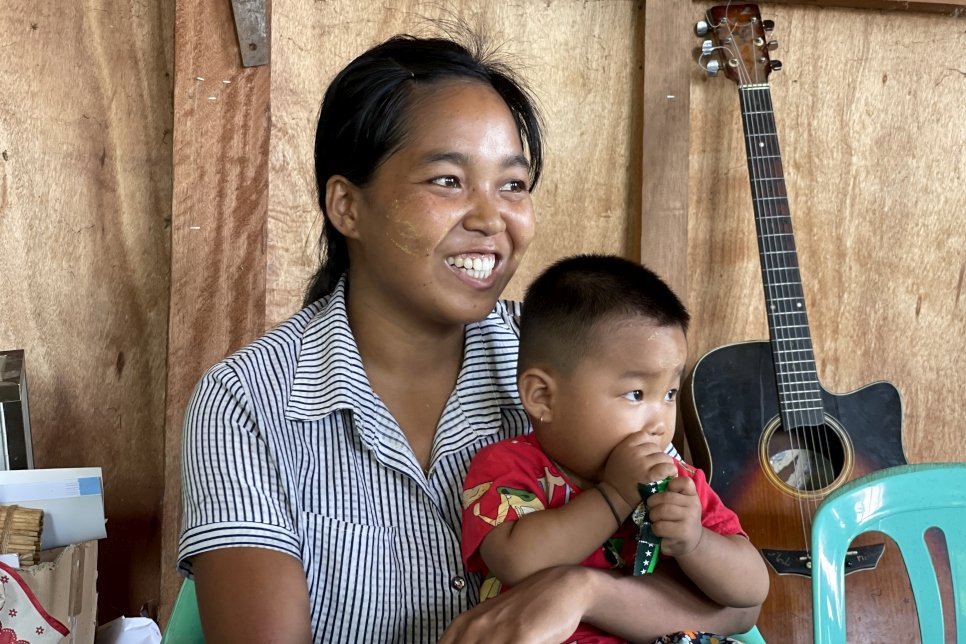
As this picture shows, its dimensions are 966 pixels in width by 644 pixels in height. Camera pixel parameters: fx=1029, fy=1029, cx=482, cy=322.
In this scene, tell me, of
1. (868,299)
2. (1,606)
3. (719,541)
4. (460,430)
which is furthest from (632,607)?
(868,299)

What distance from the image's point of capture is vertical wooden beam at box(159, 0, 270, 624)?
2309mm

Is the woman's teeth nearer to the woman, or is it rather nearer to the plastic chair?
the woman

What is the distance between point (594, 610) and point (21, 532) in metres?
1.12

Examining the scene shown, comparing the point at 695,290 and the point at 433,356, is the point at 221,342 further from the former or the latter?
the point at 695,290

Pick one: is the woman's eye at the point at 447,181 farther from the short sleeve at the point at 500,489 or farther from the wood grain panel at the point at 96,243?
the wood grain panel at the point at 96,243

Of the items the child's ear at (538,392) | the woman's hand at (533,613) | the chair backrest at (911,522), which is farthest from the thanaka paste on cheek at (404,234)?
the chair backrest at (911,522)

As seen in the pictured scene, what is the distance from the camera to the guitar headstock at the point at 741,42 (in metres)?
2.39

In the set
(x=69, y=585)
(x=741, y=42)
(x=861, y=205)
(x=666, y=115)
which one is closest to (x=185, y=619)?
(x=69, y=585)

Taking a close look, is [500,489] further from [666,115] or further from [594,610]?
[666,115]

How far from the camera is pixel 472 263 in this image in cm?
155

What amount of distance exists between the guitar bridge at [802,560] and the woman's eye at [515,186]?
102 cm

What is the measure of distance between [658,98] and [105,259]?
1.35m

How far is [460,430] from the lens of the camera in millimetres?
1603

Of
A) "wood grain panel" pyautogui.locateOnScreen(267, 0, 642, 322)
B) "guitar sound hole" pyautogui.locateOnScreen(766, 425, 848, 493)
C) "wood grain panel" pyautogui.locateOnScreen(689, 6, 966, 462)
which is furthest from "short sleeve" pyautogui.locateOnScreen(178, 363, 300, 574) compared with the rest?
"wood grain panel" pyautogui.locateOnScreen(689, 6, 966, 462)
